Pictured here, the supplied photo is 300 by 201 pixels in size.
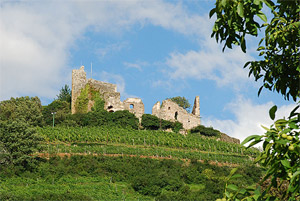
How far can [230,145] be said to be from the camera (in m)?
35.6

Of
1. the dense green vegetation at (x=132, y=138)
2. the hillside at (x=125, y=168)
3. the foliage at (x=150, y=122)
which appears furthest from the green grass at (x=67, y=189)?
the foliage at (x=150, y=122)

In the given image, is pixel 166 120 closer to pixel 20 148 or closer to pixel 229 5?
pixel 20 148

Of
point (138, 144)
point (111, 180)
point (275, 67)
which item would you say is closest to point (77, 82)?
point (138, 144)

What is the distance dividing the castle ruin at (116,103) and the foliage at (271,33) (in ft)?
118

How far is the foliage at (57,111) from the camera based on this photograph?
3784 centimetres

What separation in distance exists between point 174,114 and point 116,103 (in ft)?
19.0

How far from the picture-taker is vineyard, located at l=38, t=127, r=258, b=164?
29000mm

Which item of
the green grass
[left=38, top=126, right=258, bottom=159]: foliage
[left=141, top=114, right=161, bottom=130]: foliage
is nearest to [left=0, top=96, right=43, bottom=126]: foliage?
[left=38, top=126, right=258, bottom=159]: foliage

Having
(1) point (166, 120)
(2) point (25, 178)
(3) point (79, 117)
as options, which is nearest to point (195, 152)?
(1) point (166, 120)

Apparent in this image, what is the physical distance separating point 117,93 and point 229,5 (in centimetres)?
3777

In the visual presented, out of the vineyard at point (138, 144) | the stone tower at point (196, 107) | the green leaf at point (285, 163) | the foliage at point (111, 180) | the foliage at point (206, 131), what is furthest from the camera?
the stone tower at point (196, 107)

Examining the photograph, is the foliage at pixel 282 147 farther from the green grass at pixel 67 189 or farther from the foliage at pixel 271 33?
the green grass at pixel 67 189

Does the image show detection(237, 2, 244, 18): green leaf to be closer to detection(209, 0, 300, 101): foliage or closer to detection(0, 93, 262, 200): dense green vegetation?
detection(209, 0, 300, 101): foliage

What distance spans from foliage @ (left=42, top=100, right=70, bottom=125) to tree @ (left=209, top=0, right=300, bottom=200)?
114 ft
